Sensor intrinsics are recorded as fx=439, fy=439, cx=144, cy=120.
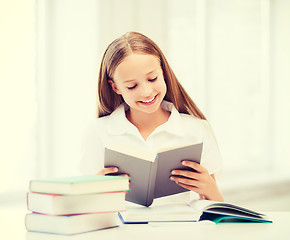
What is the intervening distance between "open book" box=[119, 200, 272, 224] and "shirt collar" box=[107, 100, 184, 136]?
0.59 m

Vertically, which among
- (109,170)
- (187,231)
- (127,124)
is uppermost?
(127,124)

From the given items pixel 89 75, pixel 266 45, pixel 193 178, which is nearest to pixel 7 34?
pixel 89 75

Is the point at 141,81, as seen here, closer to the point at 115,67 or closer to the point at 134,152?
the point at 115,67

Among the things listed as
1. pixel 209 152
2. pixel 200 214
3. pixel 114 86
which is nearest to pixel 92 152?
pixel 114 86

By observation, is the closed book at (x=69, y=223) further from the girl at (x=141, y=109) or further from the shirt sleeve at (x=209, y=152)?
the shirt sleeve at (x=209, y=152)

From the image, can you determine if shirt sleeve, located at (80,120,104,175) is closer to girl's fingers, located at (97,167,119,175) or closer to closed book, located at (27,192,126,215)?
girl's fingers, located at (97,167,119,175)

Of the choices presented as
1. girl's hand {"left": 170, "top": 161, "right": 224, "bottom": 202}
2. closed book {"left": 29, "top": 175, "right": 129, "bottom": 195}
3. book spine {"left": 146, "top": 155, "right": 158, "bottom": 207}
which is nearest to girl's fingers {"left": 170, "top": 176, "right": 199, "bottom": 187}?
girl's hand {"left": 170, "top": 161, "right": 224, "bottom": 202}

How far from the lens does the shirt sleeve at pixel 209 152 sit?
6.65 ft

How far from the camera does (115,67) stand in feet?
6.06

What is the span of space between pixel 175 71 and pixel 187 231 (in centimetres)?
250

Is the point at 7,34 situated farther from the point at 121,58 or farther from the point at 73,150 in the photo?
the point at 121,58

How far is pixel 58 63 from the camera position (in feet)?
9.48

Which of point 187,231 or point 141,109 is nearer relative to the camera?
point 187,231

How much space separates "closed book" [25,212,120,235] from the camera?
121 centimetres
